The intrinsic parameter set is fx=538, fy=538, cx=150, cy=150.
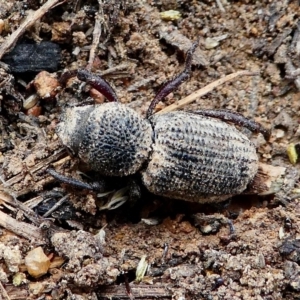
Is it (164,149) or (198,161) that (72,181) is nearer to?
(164,149)

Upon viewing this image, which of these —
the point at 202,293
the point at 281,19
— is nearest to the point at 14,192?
the point at 202,293

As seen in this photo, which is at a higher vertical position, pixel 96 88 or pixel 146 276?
pixel 96 88

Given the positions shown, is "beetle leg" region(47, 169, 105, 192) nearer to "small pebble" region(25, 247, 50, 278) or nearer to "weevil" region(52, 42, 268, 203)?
"weevil" region(52, 42, 268, 203)

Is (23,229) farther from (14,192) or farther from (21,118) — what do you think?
(21,118)

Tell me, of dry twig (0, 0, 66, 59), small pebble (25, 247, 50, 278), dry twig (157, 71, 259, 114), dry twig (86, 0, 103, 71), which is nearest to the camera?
small pebble (25, 247, 50, 278)

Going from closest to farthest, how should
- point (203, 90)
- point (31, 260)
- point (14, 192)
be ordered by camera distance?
point (31, 260) → point (14, 192) → point (203, 90)

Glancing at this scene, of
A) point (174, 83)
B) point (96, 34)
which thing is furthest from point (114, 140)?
point (96, 34)

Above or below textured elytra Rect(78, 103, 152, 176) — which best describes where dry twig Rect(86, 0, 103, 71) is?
above

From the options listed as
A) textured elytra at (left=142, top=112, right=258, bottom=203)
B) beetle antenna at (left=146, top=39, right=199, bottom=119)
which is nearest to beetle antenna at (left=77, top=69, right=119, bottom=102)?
beetle antenna at (left=146, top=39, right=199, bottom=119)
